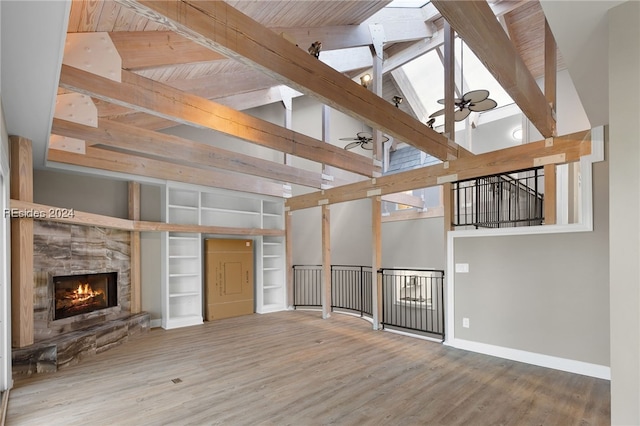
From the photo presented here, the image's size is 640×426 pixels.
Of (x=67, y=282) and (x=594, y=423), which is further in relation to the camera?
(x=67, y=282)

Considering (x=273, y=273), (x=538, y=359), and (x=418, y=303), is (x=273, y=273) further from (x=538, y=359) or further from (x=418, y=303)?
(x=538, y=359)

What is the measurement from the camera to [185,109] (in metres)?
3.47

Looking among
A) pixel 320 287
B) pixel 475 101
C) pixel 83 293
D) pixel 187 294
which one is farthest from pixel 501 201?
pixel 83 293

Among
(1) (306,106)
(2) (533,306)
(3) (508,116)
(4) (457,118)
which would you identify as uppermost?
(1) (306,106)

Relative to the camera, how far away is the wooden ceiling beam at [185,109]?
Answer: 280 cm

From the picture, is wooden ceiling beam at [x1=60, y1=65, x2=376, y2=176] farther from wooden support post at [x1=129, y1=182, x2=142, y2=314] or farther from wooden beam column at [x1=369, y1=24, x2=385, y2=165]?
wooden support post at [x1=129, y1=182, x2=142, y2=314]

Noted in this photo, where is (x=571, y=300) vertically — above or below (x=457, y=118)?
below

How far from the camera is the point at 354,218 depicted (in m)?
9.45

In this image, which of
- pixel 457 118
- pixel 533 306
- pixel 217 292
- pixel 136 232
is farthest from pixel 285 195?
pixel 533 306

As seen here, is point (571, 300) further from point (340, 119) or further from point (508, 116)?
point (340, 119)

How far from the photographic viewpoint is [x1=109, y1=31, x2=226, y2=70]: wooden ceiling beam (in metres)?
3.07

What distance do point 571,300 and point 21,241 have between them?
6.14 m

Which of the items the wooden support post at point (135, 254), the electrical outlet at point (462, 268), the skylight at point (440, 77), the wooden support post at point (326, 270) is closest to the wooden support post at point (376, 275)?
the wooden support post at point (326, 270)

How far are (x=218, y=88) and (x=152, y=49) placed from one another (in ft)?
4.90
